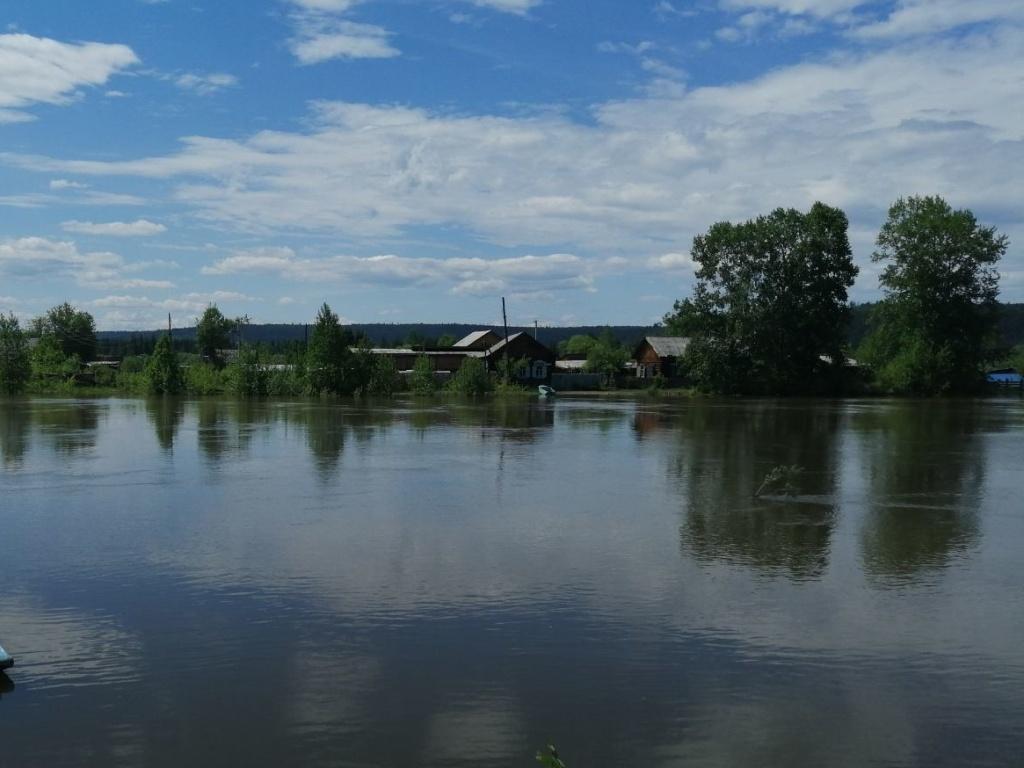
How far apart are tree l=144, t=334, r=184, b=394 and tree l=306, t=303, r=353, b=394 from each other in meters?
11.8

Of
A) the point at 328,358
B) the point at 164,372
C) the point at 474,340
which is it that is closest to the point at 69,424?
the point at 328,358

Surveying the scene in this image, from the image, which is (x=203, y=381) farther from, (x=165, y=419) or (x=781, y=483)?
(x=781, y=483)

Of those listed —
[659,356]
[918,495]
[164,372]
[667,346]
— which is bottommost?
[918,495]

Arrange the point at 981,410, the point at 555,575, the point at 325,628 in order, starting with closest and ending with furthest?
1. the point at 325,628
2. the point at 555,575
3. the point at 981,410

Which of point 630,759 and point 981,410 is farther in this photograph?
point 981,410

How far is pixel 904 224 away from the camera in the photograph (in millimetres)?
63562

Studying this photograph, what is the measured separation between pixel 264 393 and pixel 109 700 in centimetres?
6026

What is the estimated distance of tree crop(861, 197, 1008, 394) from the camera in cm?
6172

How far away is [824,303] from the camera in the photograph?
63.2 metres

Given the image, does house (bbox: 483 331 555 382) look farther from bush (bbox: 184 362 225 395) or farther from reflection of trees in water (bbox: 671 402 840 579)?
reflection of trees in water (bbox: 671 402 840 579)

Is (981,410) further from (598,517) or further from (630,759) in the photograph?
(630,759)

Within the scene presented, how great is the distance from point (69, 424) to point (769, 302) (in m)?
43.0

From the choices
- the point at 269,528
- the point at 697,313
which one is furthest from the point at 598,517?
the point at 697,313

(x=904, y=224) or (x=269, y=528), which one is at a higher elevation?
(x=904, y=224)
